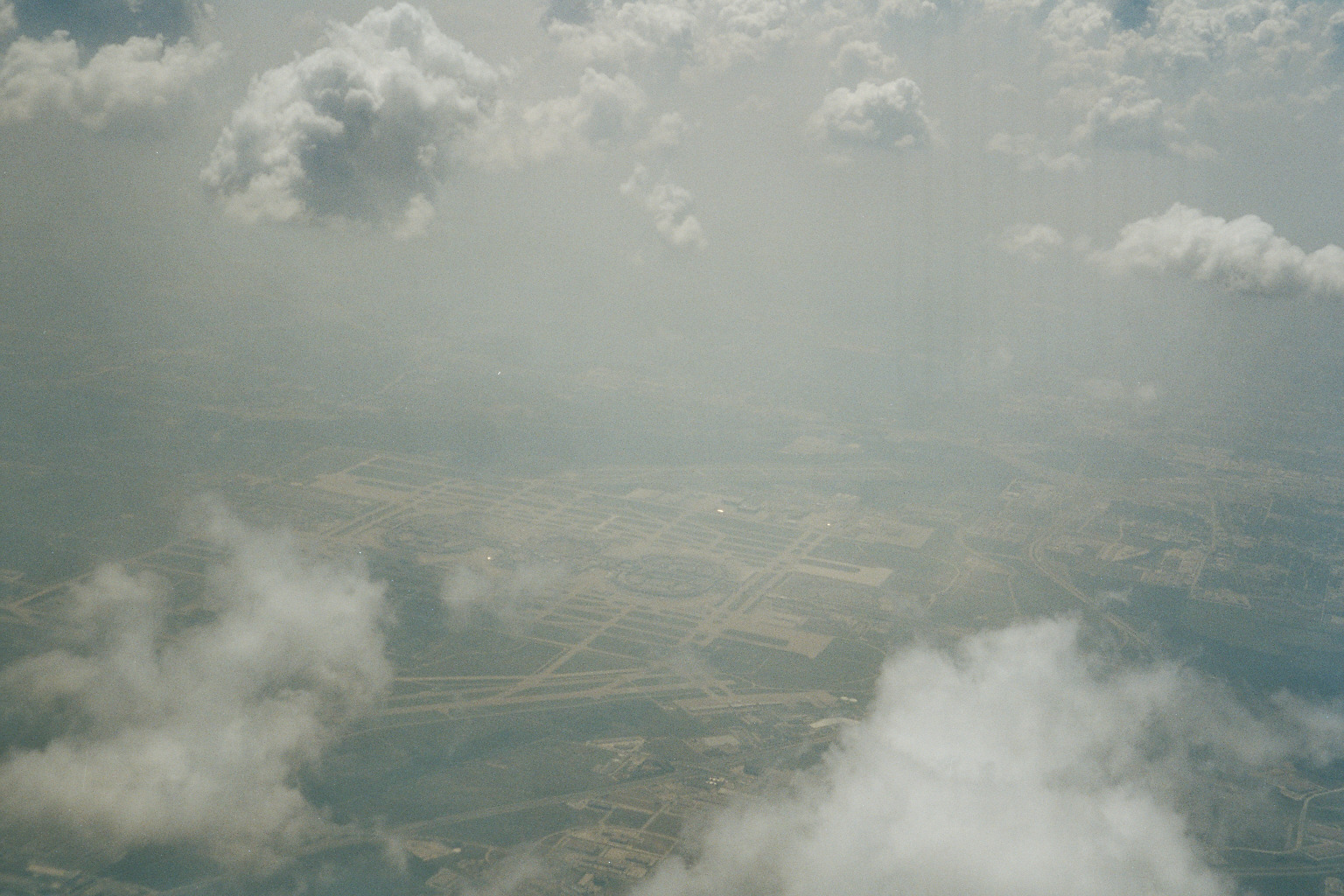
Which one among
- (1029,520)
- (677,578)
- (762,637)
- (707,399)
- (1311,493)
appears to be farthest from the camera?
(707,399)

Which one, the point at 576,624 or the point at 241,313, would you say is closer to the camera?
the point at 576,624

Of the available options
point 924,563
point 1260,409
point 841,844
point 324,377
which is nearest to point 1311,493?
point 1260,409

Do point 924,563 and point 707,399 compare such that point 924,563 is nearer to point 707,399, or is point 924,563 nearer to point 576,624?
point 576,624

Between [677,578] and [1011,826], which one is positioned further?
[677,578]

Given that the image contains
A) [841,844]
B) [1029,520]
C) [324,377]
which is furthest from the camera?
[324,377]

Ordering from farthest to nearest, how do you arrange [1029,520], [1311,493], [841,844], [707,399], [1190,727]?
[707,399], [1311,493], [1029,520], [1190,727], [841,844]

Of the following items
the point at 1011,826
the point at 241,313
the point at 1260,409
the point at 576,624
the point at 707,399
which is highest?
the point at 241,313

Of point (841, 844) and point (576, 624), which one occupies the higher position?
point (576, 624)

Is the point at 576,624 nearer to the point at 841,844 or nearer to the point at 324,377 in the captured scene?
the point at 841,844

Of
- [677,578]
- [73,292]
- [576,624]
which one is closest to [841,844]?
[576,624]
